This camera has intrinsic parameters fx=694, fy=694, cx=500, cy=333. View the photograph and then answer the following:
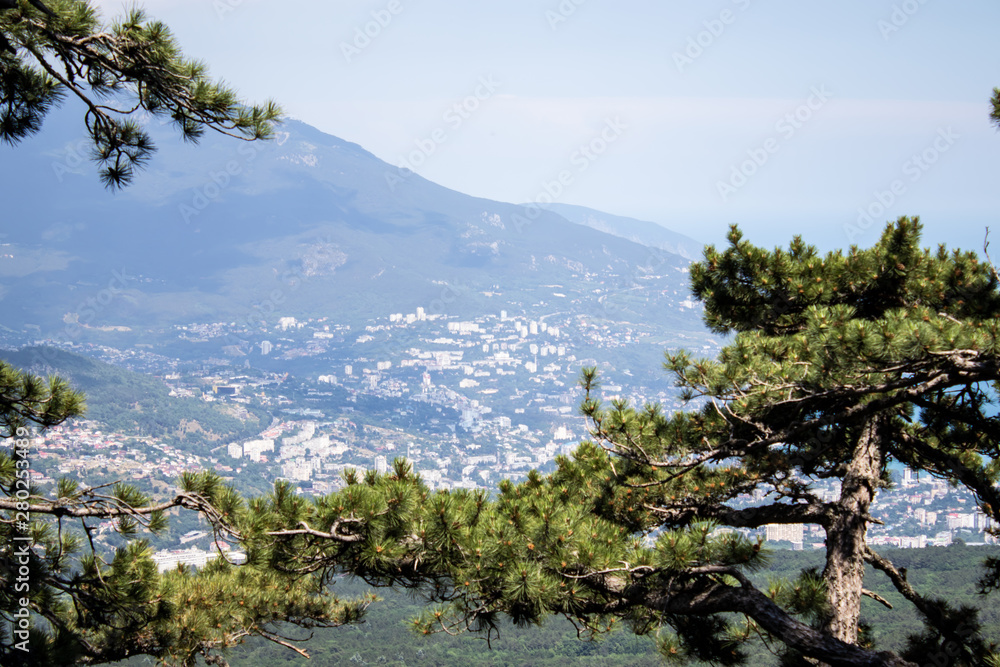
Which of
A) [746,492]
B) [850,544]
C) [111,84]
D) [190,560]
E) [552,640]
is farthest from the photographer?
[552,640]

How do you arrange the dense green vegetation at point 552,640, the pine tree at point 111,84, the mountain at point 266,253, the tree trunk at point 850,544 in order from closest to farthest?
1. the pine tree at point 111,84
2. the tree trunk at point 850,544
3. the dense green vegetation at point 552,640
4. the mountain at point 266,253

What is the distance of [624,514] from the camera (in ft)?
12.4

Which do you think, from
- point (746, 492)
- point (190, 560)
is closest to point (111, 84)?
point (746, 492)

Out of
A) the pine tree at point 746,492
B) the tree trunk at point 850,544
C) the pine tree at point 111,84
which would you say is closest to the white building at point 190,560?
the pine tree at point 746,492

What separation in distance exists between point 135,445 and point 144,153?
51782 millimetres

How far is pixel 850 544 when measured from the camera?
3.54 m

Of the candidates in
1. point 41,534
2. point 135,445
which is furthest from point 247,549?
point 135,445

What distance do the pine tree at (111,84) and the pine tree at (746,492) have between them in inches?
70.4

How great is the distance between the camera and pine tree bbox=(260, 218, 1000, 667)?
9.71 feet

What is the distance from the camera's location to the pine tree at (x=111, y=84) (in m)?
2.83

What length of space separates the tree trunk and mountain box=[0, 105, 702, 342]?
436 feet

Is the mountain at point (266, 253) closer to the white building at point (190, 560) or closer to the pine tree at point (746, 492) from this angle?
the white building at point (190, 560)

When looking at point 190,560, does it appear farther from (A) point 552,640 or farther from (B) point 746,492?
(A) point 552,640

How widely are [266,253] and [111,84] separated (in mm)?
174032
